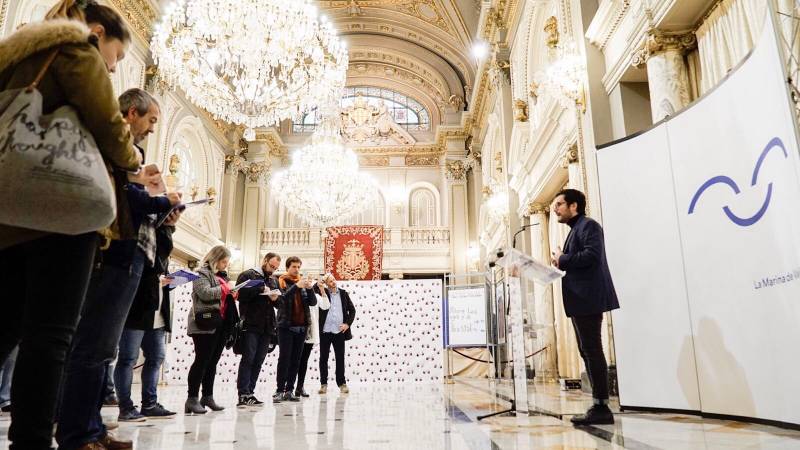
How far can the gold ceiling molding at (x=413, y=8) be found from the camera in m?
13.3

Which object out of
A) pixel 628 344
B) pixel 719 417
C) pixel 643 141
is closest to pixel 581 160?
pixel 643 141

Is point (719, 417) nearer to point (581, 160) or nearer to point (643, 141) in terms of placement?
point (643, 141)

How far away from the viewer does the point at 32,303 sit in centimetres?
122

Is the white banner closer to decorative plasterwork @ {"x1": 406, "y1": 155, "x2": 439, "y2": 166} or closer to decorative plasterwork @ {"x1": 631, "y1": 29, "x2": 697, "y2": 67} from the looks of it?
decorative plasterwork @ {"x1": 631, "y1": 29, "x2": 697, "y2": 67}

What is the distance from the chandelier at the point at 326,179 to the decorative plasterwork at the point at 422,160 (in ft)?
20.4

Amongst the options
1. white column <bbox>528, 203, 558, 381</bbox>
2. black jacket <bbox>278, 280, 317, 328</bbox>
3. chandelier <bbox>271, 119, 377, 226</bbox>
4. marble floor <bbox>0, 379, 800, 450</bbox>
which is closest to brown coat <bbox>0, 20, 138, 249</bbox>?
marble floor <bbox>0, 379, 800, 450</bbox>

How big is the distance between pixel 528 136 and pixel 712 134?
19.8 feet

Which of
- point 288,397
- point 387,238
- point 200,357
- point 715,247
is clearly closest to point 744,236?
point 715,247

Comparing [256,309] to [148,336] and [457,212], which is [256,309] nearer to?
[148,336]

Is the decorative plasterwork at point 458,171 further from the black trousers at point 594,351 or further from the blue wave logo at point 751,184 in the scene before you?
the black trousers at point 594,351

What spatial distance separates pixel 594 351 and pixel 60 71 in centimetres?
276

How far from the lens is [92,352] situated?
5.64ft

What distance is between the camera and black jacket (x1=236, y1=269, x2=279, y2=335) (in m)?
4.27

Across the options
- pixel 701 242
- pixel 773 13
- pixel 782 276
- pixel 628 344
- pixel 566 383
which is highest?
pixel 773 13
